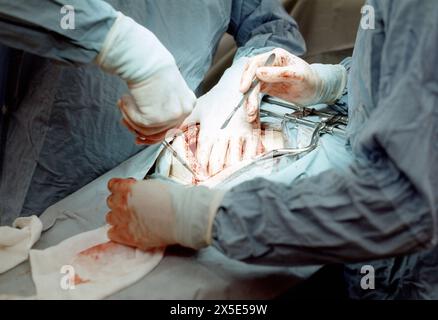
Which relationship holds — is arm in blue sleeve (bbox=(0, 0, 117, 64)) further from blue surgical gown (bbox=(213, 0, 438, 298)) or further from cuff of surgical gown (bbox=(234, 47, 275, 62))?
cuff of surgical gown (bbox=(234, 47, 275, 62))

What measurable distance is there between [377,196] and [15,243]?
78 centimetres

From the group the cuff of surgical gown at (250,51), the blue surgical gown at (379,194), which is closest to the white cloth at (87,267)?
the blue surgical gown at (379,194)

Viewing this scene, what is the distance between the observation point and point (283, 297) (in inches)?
44.2

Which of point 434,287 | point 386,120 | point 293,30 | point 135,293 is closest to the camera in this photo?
point 386,120

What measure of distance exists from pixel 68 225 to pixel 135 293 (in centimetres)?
30

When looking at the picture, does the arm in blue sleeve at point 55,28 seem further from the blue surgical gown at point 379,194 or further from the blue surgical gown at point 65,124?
the blue surgical gown at point 379,194

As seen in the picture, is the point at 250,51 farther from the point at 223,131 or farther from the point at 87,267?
the point at 87,267

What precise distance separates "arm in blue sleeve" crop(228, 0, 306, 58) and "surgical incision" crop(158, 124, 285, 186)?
16.8 inches

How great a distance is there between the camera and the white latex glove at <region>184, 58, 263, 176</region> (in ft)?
4.53

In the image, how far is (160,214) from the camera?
1027 millimetres

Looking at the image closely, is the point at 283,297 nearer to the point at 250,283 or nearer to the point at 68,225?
the point at 250,283

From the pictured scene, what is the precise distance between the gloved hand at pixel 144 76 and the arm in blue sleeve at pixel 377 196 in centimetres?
29

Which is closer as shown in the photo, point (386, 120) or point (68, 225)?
point (386, 120)

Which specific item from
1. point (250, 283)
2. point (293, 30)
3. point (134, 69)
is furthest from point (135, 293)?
point (293, 30)
